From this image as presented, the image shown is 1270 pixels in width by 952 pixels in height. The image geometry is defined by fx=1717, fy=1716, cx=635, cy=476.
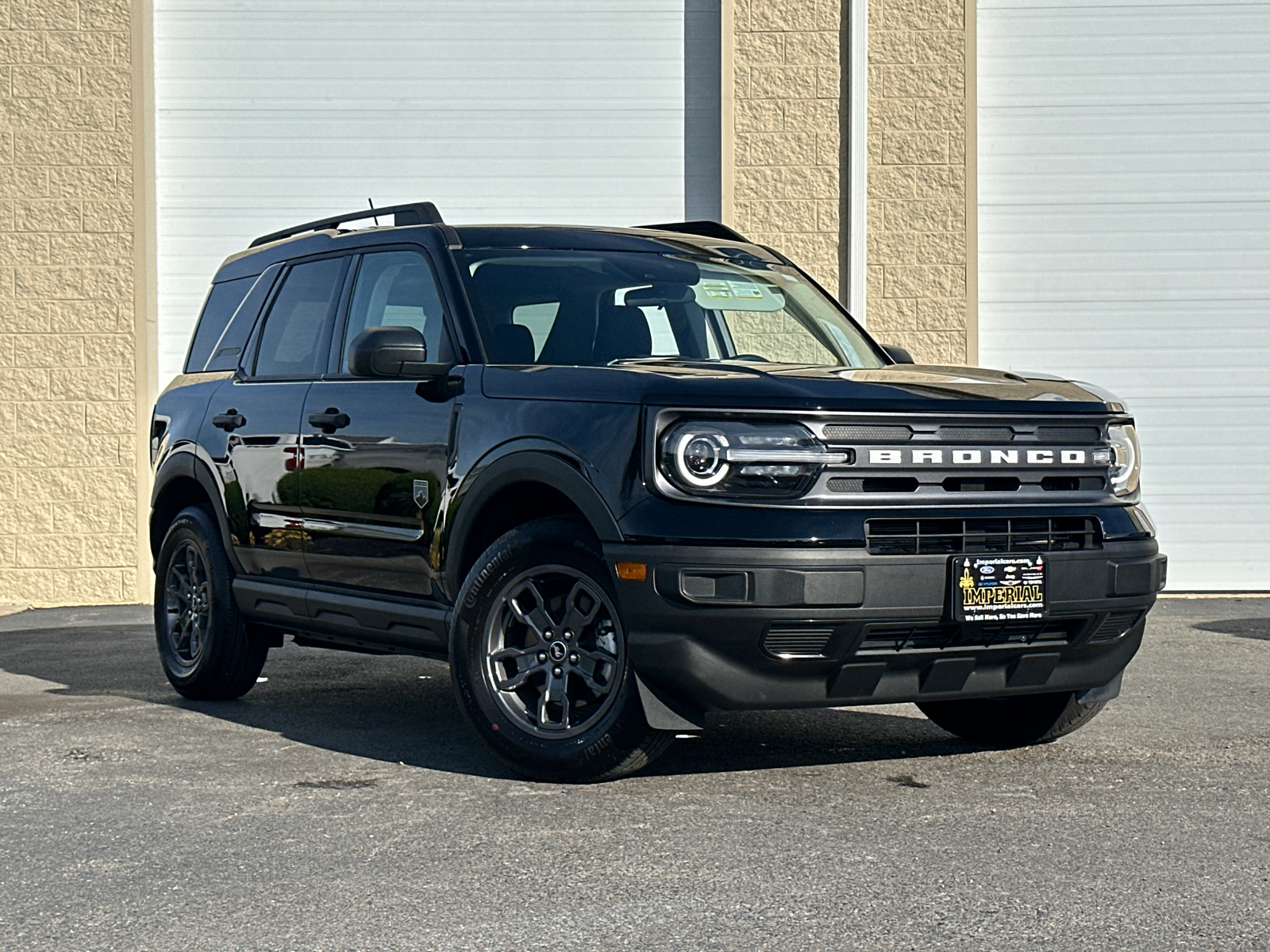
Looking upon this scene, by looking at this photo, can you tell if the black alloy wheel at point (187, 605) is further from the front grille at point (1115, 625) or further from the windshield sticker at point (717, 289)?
the front grille at point (1115, 625)

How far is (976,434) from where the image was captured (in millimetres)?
5344

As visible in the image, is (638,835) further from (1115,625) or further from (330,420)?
(330,420)

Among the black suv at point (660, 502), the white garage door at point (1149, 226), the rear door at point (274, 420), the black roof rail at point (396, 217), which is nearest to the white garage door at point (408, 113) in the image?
the white garage door at point (1149, 226)

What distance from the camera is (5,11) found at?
44.4 ft

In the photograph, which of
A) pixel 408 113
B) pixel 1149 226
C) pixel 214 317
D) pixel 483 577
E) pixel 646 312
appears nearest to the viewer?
pixel 483 577

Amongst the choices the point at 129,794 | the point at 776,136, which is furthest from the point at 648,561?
the point at 776,136

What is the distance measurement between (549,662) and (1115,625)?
1.85 metres

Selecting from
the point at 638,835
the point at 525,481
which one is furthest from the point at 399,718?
the point at 638,835

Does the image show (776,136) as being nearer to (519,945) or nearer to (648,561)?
(648,561)

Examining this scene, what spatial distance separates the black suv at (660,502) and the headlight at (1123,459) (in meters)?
0.01

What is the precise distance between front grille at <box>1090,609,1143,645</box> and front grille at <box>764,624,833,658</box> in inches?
40.8

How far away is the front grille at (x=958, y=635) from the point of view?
16.8 feet

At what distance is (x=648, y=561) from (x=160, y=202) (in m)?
9.69

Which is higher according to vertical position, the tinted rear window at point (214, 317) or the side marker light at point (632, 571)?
the tinted rear window at point (214, 317)
